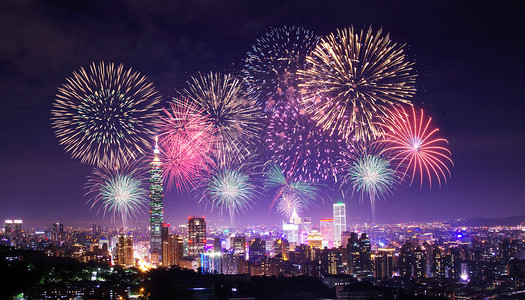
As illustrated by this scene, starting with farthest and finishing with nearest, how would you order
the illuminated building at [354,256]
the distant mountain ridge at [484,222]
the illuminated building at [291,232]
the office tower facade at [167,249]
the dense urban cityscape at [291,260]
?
the distant mountain ridge at [484,222], the illuminated building at [291,232], the office tower facade at [167,249], the illuminated building at [354,256], the dense urban cityscape at [291,260]

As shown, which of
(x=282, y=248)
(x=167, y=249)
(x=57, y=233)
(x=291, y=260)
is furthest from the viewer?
(x=57, y=233)

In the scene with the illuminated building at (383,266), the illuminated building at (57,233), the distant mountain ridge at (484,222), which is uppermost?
the illuminated building at (57,233)

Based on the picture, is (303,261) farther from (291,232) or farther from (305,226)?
(305,226)

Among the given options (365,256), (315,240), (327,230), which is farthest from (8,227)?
(365,256)

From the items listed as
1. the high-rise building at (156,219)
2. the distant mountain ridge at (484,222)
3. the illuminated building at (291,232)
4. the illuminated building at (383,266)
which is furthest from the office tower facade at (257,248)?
the distant mountain ridge at (484,222)

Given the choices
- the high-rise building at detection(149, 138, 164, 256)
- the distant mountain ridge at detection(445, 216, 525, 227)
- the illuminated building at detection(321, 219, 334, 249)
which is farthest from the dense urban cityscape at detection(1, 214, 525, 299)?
the distant mountain ridge at detection(445, 216, 525, 227)

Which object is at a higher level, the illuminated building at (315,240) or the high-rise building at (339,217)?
the high-rise building at (339,217)

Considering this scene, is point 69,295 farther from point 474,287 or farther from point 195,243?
point 195,243

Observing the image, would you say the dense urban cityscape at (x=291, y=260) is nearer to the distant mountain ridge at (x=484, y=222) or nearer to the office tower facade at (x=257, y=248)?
the office tower facade at (x=257, y=248)
